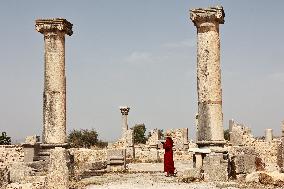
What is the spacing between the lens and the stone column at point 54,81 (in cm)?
1557

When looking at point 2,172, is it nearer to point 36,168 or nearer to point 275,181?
point 36,168

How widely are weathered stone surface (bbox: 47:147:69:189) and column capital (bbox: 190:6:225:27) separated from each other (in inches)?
254

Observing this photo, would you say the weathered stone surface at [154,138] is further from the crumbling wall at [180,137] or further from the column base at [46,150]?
the column base at [46,150]

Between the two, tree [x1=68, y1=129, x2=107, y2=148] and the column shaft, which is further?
tree [x1=68, y1=129, x2=107, y2=148]

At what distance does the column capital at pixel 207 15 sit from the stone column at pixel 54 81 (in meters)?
4.64

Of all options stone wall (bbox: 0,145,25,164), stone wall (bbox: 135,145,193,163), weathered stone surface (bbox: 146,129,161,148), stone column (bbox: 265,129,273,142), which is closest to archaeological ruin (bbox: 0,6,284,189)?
stone wall (bbox: 0,145,25,164)

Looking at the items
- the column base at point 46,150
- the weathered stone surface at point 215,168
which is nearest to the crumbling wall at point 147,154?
the column base at point 46,150

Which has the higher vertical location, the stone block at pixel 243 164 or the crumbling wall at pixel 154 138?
the crumbling wall at pixel 154 138

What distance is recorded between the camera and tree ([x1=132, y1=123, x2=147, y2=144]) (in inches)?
1867

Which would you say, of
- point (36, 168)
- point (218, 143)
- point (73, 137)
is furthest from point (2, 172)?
point (73, 137)

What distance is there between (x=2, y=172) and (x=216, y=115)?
22.6ft

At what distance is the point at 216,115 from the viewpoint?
47.8ft

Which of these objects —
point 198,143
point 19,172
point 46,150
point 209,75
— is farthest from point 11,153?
point 209,75

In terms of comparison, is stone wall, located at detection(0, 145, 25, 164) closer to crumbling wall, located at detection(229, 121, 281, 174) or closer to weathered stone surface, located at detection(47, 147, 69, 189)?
crumbling wall, located at detection(229, 121, 281, 174)
